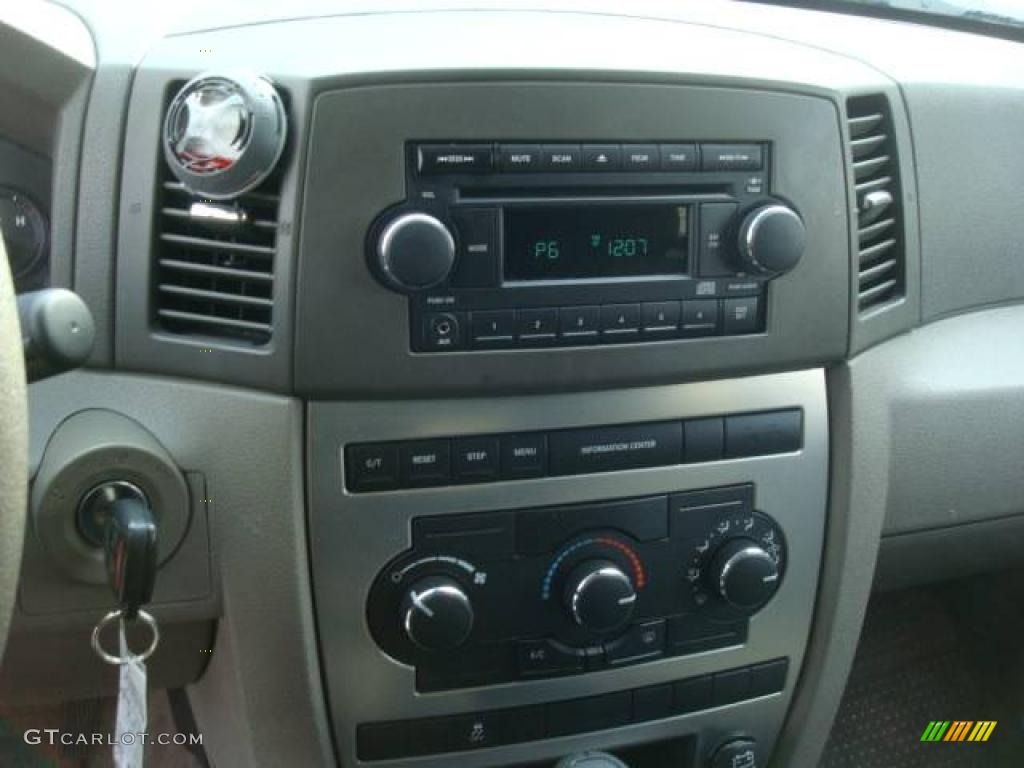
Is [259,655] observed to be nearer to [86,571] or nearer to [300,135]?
[86,571]

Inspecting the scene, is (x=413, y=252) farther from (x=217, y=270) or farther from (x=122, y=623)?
(x=122, y=623)

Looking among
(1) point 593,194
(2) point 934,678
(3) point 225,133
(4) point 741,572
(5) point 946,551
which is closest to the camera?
(3) point 225,133

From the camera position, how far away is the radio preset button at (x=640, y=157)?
1.07 m

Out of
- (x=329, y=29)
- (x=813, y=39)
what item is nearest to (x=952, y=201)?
(x=813, y=39)

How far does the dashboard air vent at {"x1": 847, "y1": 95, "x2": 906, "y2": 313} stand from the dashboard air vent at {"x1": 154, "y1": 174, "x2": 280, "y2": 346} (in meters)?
0.62

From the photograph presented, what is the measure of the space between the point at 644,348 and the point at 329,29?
420 mm

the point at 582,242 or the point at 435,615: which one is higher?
the point at 582,242

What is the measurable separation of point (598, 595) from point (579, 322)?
273mm

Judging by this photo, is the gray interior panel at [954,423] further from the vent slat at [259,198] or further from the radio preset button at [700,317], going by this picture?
the vent slat at [259,198]

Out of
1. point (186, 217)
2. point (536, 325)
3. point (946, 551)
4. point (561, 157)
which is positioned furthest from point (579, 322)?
point (946, 551)

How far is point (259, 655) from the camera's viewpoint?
45.6 inches

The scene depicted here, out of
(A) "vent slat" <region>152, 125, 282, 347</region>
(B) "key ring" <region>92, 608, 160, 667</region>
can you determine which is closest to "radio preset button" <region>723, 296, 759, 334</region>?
(A) "vent slat" <region>152, 125, 282, 347</region>

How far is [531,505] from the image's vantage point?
45.1 inches

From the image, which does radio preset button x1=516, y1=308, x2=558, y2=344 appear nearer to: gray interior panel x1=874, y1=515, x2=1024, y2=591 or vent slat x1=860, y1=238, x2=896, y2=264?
vent slat x1=860, y1=238, x2=896, y2=264
